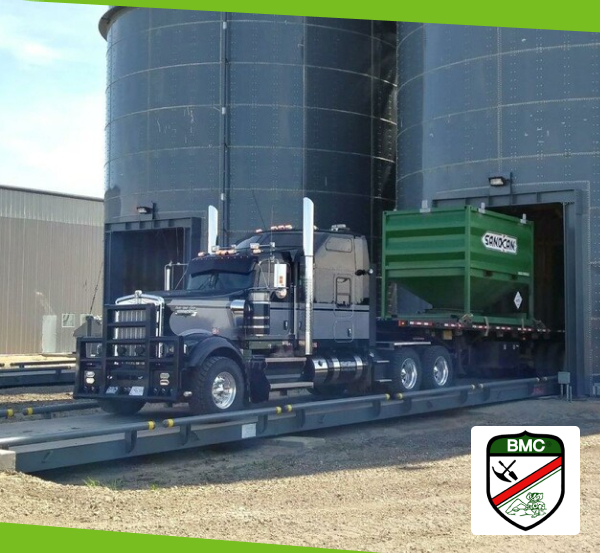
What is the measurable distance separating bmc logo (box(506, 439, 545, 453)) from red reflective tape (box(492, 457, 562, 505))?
13 cm

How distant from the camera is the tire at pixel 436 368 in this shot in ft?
59.4

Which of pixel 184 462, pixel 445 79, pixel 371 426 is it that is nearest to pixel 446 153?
pixel 445 79

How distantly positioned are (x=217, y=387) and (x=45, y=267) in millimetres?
28784

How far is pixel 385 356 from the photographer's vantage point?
1745 cm

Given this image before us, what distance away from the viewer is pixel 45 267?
40781 mm

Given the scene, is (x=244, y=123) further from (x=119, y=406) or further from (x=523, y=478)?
(x=523, y=478)

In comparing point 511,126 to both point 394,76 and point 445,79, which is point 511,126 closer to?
point 445,79

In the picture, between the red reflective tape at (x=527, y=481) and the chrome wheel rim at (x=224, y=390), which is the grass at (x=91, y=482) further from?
the red reflective tape at (x=527, y=481)

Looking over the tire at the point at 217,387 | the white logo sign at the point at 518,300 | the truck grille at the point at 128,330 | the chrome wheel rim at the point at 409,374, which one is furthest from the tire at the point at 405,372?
the truck grille at the point at 128,330

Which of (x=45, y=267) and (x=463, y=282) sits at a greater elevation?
(x=45, y=267)

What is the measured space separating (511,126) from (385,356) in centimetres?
629

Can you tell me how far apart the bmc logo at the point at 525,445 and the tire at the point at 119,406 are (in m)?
8.60

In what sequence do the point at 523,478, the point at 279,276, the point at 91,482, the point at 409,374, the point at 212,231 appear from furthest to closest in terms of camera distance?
the point at 409,374 < the point at 212,231 < the point at 279,276 < the point at 91,482 < the point at 523,478

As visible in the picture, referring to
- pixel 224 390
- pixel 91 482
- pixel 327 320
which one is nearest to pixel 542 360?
pixel 327 320
